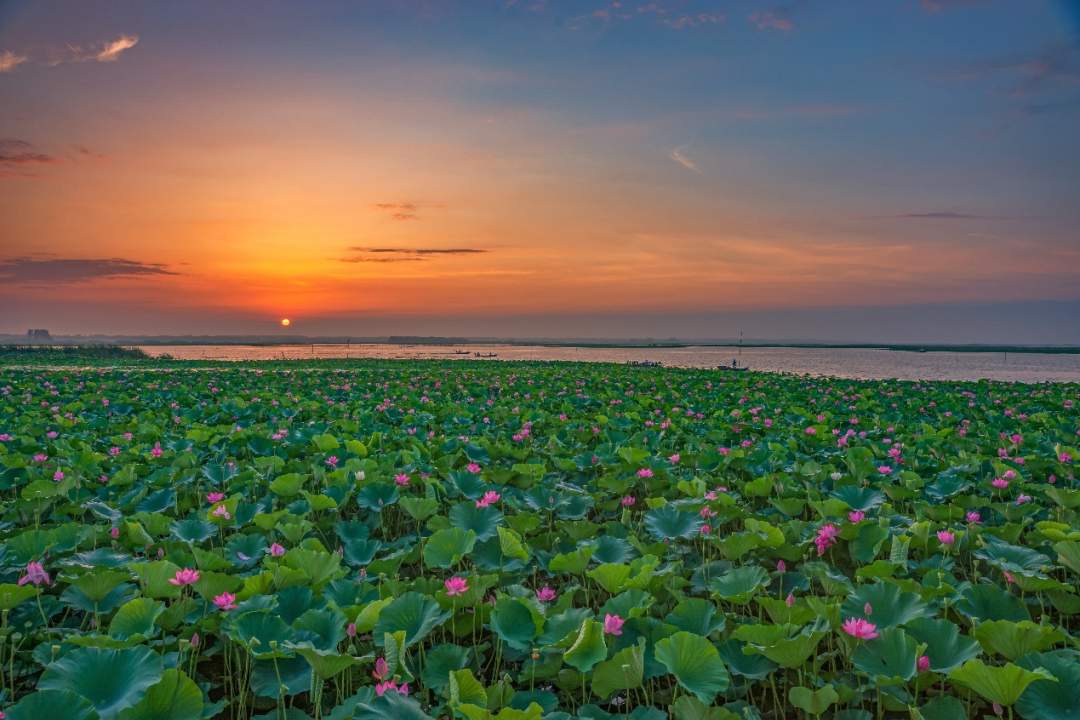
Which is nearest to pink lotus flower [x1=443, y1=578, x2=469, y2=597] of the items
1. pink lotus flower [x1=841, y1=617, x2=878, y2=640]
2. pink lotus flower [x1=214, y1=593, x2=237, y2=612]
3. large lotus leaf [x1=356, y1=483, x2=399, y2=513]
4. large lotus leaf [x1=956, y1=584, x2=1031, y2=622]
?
pink lotus flower [x1=214, y1=593, x2=237, y2=612]

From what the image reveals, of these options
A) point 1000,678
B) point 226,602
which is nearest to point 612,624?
point 1000,678

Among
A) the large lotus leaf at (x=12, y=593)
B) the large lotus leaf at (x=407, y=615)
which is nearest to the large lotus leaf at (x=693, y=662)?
the large lotus leaf at (x=407, y=615)

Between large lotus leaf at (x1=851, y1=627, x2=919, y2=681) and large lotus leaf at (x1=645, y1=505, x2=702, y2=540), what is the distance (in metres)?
1.63

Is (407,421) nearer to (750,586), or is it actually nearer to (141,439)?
(141,439)

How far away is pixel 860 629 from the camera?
101 inches

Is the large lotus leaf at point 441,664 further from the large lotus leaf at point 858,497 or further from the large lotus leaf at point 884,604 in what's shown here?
the large lotus leaf at point 858,497

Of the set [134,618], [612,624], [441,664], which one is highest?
[612,624]

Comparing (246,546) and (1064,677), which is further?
(246,546)

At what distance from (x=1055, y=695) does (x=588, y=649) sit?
5.01ft

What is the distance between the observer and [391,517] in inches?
223

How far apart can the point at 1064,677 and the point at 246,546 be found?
146 inches

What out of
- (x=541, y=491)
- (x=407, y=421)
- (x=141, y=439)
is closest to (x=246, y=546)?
(x=541, y=491)

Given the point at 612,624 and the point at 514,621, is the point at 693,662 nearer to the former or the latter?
the point at 612,624

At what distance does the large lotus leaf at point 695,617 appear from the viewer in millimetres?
2900
